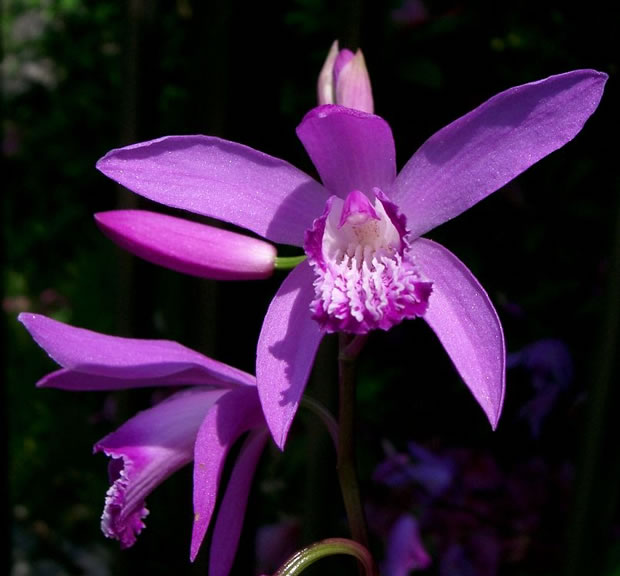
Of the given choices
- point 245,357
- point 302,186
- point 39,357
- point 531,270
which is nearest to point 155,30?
point 245,357

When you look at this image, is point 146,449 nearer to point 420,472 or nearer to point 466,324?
point 466,324

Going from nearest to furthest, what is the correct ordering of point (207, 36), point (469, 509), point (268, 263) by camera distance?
point (268, 263), point (207, 36), point (469, 509)

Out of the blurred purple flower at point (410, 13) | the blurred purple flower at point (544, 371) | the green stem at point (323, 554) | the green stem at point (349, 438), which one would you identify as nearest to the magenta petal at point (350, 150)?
the green stem at point (349, 438)

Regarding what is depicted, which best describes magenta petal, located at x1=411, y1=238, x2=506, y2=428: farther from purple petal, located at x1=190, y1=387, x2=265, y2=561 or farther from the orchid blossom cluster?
purple petal, located at x1=190, y1=387, x2=265, y2=561

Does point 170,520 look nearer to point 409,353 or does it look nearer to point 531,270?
point 409,353

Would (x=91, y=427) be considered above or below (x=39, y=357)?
below

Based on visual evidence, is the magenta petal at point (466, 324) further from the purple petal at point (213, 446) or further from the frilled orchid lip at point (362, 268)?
the purple petal at point (213, 446)
